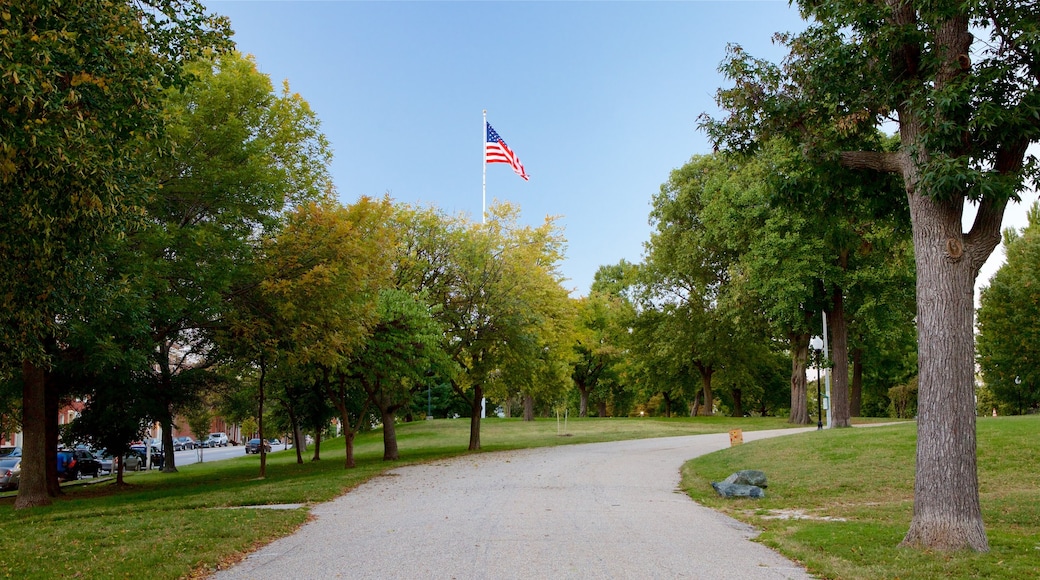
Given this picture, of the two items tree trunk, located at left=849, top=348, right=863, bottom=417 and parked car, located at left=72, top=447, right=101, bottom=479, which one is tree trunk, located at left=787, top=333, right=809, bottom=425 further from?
parked car, located at left=72, top=447, right=101, bottom=479

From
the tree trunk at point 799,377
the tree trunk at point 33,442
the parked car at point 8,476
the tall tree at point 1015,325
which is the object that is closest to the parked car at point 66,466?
the parked car at point 8,476

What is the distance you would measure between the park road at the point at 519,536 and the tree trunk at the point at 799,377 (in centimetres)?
2328

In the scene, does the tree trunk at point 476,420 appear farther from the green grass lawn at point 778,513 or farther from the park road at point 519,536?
the park road at point 519,536

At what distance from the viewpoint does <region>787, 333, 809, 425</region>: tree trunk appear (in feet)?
127

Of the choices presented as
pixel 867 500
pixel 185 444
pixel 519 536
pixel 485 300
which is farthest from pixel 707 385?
pixel 185 444

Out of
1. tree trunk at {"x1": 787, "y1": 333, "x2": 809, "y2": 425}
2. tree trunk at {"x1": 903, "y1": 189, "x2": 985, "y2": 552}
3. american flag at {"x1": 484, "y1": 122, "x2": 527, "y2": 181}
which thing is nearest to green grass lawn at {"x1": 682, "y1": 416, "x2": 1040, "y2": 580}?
tree trunk at {"x1": 903, "y1": 189, "x2": 985, "y2": 552}

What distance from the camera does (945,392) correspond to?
8.82 m

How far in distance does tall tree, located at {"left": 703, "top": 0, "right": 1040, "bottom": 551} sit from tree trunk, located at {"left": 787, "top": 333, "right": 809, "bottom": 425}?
A: 30454mm

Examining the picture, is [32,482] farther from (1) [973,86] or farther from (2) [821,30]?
(1) [973,86]

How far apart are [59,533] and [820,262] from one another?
25070 mm

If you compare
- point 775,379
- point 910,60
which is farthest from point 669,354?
point 910,60

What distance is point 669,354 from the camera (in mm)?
45281

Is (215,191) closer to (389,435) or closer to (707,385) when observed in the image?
(389,435)

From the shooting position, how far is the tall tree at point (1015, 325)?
140 feet
